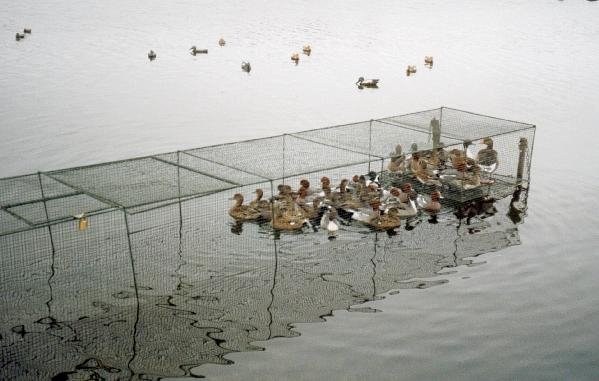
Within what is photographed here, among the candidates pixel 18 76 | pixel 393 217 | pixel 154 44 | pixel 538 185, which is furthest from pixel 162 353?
pixel 154 44

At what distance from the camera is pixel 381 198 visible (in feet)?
65.1

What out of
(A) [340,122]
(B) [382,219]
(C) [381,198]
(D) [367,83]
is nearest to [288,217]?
(B) [382,219]

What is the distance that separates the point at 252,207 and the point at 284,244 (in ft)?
5.22

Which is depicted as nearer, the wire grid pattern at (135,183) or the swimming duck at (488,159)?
the wire grid pattern at (135,183)

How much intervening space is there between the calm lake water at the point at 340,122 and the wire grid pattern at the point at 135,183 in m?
1.62

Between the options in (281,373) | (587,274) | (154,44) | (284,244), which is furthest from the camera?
(154,44)

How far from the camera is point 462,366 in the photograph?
12.9m

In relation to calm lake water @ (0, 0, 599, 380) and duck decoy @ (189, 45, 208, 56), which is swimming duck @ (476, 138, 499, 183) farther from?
duck decoy @ (189, 45, 208, 56)

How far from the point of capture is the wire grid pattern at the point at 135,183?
1545cm

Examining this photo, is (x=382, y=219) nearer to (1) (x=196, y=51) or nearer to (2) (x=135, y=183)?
(2) (x=135, y=183)

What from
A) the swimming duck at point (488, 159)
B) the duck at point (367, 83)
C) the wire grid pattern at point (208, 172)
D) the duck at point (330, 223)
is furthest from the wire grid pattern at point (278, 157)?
the duck at point (367, 83)

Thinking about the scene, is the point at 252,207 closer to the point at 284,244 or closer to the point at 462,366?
the point at 284,244

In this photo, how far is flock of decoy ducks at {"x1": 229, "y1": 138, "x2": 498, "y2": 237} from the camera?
1877 cm

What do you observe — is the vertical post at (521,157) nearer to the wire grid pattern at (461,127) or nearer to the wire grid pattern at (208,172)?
the wire grid pattern at (208,172)
